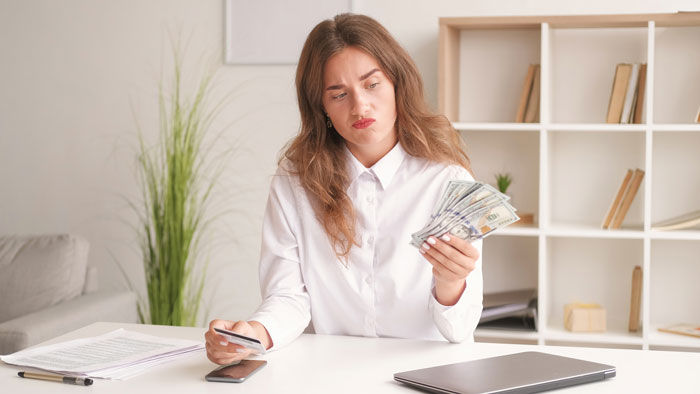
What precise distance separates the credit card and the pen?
0.80 feet

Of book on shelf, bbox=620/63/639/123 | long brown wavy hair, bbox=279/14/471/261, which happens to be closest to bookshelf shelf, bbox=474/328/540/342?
book on shelf, bbox=620/63/639/123

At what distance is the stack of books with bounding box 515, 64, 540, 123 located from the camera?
10.3 ft

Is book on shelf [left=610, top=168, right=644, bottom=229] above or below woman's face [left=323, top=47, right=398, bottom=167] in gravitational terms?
below

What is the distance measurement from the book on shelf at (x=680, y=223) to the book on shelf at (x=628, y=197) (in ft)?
0.40

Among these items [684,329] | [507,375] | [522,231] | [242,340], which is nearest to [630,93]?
[522,231]

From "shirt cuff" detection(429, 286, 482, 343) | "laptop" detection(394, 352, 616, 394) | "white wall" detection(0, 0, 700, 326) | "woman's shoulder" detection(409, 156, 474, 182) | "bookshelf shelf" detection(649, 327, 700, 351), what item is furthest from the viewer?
"white wall" detection(0, 0, 700, 326)

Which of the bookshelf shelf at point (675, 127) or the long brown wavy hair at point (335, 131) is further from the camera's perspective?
the bookshelf shelf at point (675, 127)

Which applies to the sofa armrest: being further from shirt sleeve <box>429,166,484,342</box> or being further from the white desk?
shirt sleeve <box>429,166,484,342</box>

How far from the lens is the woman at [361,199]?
1835 millimetres

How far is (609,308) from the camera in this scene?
3322mm

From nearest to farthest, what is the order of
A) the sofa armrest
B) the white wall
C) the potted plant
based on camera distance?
the sofa armrest < the potted plant < the white wall

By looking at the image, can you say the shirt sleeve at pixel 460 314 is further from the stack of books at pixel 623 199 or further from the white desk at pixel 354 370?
the stack of books at pixel 623 199

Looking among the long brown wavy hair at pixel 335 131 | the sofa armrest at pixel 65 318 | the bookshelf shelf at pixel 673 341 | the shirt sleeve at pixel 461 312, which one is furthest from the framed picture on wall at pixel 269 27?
the shirt sleeve at pixel 461 312

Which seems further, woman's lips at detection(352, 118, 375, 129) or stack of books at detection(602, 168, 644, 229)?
stack of books at detection(602, 168, 644, 229)
